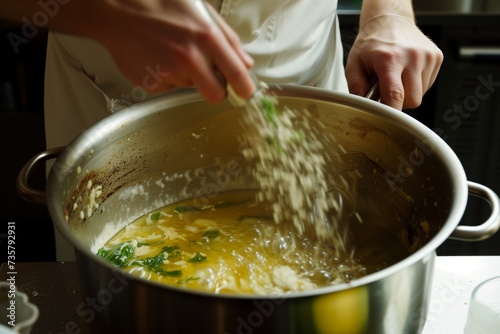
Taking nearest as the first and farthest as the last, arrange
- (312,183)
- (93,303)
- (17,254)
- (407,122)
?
(93,303) → (407,122) → (312,183) → (17,254)

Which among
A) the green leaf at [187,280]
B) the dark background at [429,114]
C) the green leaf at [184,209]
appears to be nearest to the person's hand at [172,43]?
the green leaf at [187,280]

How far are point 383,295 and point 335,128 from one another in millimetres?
466

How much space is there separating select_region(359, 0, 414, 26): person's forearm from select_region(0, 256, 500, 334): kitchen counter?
0.51 metres

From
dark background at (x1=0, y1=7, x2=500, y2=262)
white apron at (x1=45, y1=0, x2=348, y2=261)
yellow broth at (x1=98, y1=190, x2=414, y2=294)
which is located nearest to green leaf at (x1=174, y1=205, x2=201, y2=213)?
yellow broth at (x1=98, y1=190, x2=414, y2=294)

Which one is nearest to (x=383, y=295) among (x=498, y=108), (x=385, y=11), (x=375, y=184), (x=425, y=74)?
(x=375, y=184)

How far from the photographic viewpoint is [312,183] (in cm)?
111

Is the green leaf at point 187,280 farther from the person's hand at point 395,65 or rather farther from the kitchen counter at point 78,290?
the person's hand at point 395,65

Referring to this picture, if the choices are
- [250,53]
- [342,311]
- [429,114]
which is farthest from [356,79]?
[429,114]

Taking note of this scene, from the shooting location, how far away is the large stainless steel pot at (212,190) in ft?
2.19

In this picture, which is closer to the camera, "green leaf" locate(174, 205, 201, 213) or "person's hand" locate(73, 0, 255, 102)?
"person's hand" locate(73, 0, 255, 102)

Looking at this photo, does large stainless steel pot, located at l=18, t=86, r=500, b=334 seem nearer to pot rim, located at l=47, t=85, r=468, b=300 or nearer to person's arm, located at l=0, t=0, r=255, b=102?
pot rim, located at l=47, t=85, r=468, b=300

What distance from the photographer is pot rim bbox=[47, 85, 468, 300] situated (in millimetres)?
661

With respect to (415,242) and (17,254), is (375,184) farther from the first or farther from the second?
(17,254)

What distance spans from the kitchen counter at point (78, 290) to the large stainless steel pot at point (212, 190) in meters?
0.03
